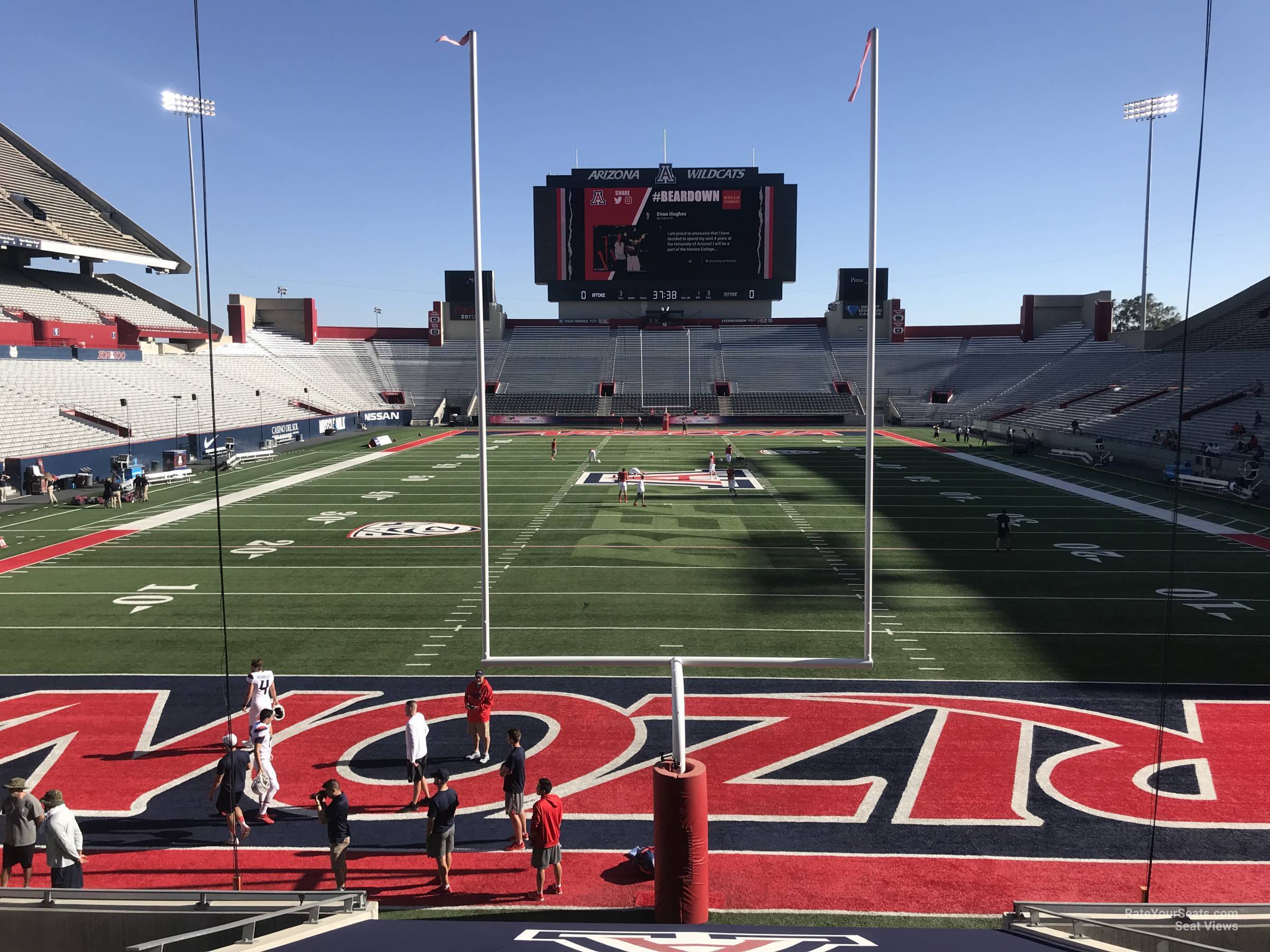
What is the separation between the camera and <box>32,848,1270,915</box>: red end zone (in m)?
7.37

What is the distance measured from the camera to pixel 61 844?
725cm

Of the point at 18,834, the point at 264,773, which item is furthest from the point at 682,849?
the point at 18,834

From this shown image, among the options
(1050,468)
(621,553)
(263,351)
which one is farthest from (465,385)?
(621,553)

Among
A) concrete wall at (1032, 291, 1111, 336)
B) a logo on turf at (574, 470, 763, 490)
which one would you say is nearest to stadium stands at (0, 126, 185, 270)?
a logo on turf at (574, 470, 763, 490)

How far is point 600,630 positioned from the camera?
567 inches

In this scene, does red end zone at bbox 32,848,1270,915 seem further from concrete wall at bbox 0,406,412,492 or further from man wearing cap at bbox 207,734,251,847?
concrete wall at bbox 0,406,412,492

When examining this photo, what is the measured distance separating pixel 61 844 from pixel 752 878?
6.07 metres

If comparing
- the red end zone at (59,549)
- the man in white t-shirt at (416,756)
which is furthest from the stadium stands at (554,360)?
the man in white t-shirt at (416,756)

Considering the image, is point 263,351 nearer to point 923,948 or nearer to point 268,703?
point 268,703

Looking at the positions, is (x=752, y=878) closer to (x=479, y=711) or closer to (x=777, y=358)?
(x=479, y=711)

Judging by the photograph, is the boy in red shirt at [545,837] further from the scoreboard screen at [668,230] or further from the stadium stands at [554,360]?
the stadium stands at [554,360]

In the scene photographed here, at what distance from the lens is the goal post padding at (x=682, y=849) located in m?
6.62

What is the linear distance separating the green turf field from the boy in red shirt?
5627mm

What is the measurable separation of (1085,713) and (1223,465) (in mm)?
24220
